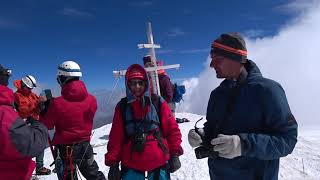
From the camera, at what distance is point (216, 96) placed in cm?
361

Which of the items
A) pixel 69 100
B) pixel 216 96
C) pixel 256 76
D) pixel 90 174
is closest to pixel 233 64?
pixel 256 76

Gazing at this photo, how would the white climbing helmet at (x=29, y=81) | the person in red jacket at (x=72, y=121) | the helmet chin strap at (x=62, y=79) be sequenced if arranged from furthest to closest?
1. the white climbing helmet at (x=29, y=81)
2. the helmet chin strap at (x=62, y=79)
3. the person in red jacket at (x=72, y=121)

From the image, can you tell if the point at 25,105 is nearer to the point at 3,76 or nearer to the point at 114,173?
the point at 114,173

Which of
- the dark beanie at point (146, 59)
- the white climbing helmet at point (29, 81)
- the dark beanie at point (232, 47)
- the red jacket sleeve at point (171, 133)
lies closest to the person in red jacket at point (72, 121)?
the red jacket sleeve at point (171, 133)

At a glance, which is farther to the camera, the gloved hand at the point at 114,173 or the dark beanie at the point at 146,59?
the dark beanie at the point at 146,59

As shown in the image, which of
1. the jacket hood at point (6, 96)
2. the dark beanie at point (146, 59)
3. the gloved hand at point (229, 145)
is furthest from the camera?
the dark beanie at point (146, 59)

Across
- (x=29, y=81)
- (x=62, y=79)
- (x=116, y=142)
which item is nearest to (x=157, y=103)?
(x=116, y=142)

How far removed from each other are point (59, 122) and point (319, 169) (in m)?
6.65

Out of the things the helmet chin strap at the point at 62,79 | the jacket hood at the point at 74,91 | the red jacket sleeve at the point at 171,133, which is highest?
the helmet chin strap at the point at 62,79

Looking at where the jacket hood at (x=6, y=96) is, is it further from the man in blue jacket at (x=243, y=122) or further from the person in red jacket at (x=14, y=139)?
the man in blue jacket at (x=243, y=122)

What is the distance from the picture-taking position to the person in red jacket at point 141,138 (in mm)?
5070

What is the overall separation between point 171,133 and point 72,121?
211 centimetres

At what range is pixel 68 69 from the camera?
6609mm

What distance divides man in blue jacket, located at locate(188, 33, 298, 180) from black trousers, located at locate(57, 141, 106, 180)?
3.68 meters
